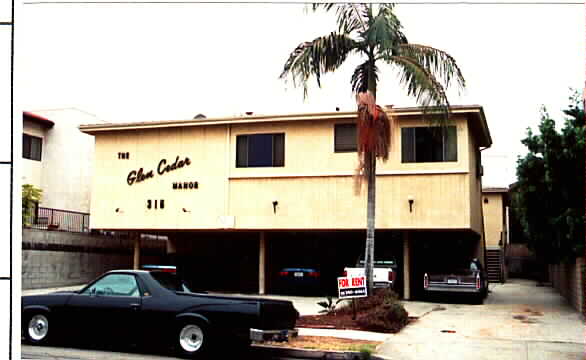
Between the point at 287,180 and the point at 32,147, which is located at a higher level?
the point at 32,147

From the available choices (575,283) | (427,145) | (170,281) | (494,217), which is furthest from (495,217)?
(170,281)

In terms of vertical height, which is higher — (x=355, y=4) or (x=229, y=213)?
(x=355, y=4)

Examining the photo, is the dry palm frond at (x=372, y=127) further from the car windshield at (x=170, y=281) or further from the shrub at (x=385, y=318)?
the car windshield at (x=170, y=281)

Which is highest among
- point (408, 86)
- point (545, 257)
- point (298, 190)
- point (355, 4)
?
point (355, 4)

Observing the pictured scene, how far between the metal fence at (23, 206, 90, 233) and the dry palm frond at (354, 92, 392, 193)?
11589 mm

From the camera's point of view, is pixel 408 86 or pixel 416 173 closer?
pixel 408 86

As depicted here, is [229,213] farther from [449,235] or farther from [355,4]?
[355,4]

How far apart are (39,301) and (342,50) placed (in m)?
9.30

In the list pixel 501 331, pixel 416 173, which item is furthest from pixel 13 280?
pixel 416 173

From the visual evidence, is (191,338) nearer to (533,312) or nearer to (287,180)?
(533,312)

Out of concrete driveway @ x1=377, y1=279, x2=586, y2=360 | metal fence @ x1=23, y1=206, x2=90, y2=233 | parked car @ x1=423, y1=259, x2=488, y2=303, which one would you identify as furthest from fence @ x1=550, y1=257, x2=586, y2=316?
metal fence @ x1=23, y1=206, x2=90, y2=233

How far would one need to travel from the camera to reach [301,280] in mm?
24031

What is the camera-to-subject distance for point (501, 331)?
15.2 meters

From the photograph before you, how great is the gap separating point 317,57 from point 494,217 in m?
22.8
